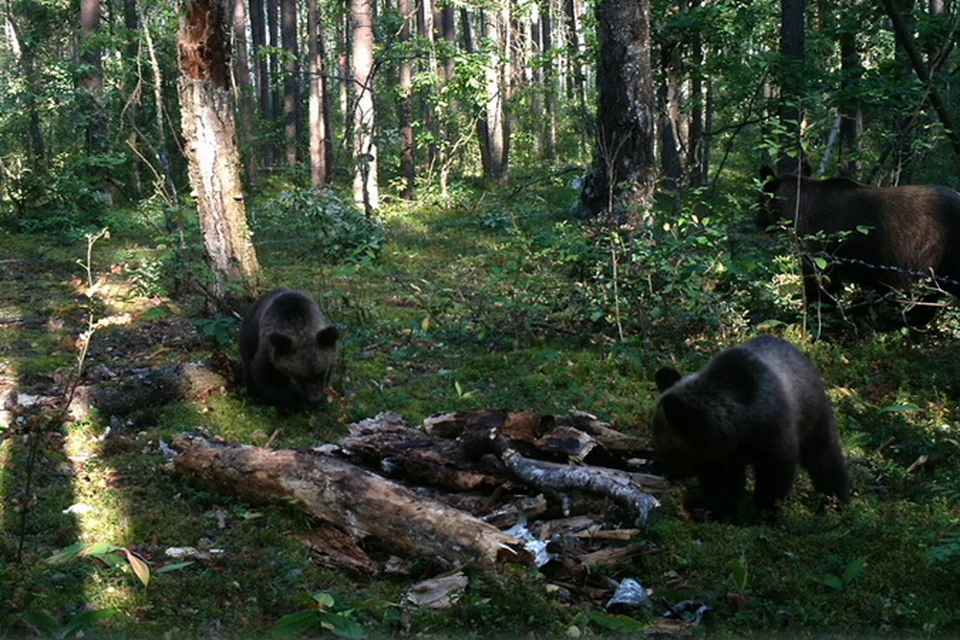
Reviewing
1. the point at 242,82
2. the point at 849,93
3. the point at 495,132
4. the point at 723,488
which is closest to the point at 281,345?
the point at 723,488

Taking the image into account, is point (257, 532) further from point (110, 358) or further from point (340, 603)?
point (110, 358)

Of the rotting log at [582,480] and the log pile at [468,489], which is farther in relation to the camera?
the rotting log at [582,480]

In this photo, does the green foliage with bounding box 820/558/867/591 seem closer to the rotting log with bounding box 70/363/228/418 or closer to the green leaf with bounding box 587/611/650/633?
the green leaf with bounding box 587/611/650/633

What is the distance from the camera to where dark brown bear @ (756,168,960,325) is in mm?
10734

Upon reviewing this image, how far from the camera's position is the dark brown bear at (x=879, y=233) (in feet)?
35.2

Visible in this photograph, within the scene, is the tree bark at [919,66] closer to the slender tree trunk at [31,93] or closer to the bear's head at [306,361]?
the bear's head at [306,361]

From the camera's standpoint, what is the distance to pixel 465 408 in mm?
9367

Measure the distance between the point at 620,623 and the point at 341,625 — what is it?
1.50m

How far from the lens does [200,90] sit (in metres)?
12.0

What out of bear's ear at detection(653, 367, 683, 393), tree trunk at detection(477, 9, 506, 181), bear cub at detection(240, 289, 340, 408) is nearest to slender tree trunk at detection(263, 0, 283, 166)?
tree trunk at detection(477, 9, 506, 181)

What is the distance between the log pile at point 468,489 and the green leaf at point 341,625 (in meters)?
1.12

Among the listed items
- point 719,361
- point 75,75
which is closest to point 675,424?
point 719,361

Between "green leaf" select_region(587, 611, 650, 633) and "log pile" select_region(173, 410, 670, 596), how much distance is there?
0.59 meters

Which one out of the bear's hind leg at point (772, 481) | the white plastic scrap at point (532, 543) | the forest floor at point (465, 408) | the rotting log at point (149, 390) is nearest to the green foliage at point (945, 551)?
the forest floor at point (465, 408)
